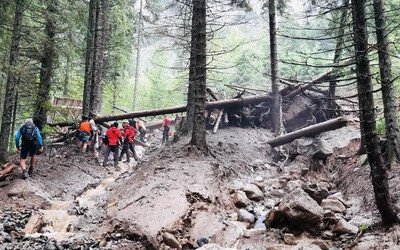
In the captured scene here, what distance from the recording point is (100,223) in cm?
702

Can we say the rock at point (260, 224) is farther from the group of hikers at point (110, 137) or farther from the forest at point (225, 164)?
the group of hikers at point (110, 137)

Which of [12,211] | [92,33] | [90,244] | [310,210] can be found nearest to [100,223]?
[90,244]

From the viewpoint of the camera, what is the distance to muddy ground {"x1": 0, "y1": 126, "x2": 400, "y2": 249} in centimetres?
605

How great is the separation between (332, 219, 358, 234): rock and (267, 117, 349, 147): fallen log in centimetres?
609

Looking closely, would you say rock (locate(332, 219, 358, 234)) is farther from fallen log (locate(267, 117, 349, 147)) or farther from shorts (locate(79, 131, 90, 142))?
shorts (locate(79, 131, 90, 142))

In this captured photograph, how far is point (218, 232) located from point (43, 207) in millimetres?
5015

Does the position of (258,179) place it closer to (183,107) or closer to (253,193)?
(253,193)

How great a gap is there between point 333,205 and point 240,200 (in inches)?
91.8

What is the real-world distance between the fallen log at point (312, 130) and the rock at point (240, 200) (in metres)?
5.34

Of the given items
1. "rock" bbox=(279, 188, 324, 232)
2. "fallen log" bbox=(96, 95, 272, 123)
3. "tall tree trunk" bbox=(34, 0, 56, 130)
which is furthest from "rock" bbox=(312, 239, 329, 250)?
"tall tree trunk" bbox=(34, 0, 56, 130)

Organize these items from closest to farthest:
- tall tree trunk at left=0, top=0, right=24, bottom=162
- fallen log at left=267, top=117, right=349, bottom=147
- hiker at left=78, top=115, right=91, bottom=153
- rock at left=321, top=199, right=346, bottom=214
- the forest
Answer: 1. the forest
2. rock at left=321, top=199, right=346, bottom=214
3. tall tree trunk at left=0, top=0, right=24, bottom=162
4. fallen log at left=267, top=117, right=349, bottom=147
5. hiker at left=78, top=115, right=91, bottom=153

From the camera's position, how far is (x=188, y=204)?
23.9 ft

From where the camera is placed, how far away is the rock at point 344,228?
602 cm

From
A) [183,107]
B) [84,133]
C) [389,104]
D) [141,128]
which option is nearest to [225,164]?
[389,104]
